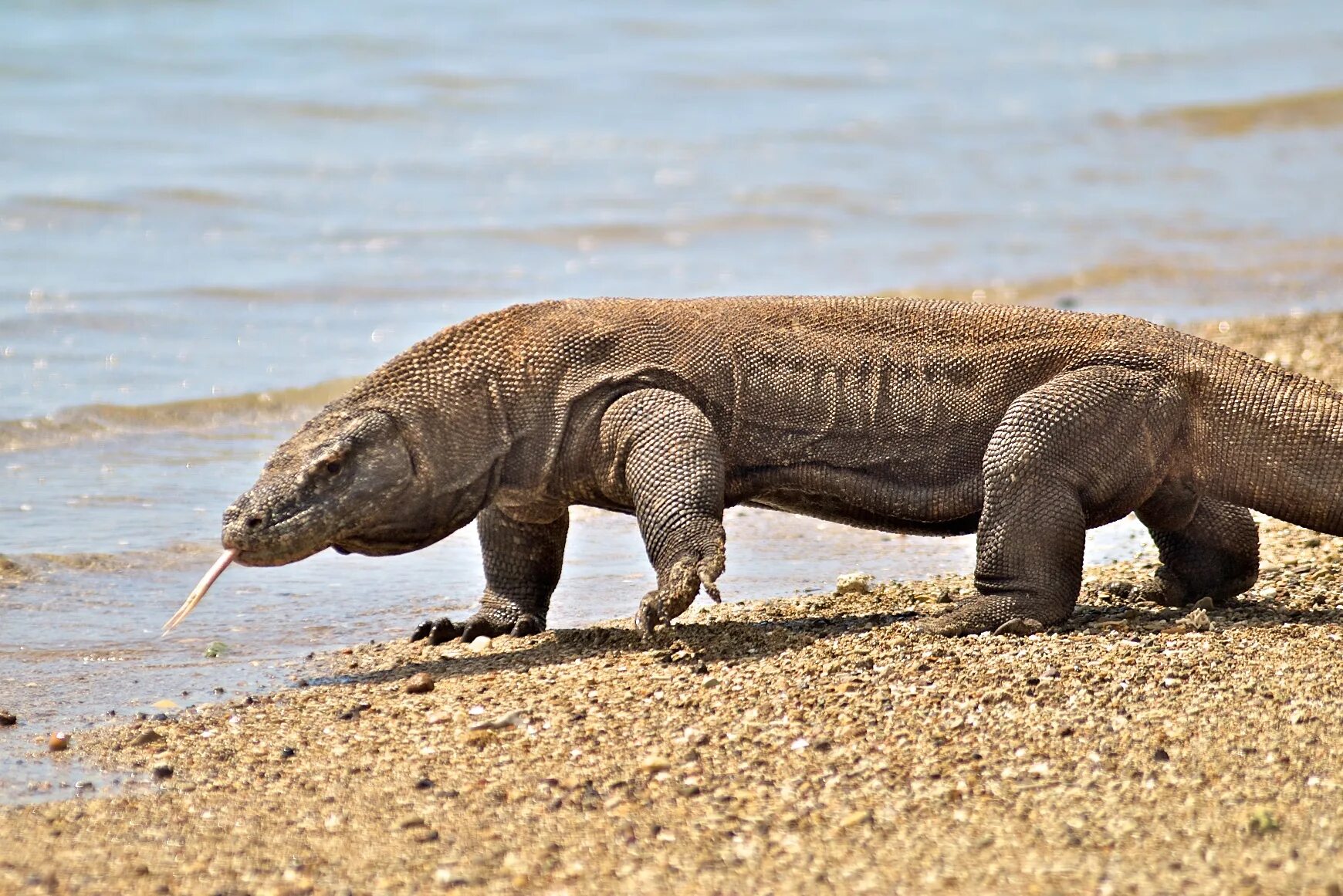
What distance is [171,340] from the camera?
1775 centimetres

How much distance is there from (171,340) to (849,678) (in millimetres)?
11731

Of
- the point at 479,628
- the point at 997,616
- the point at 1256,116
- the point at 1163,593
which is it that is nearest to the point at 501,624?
the point at 479,628

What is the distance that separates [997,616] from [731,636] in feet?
4.00

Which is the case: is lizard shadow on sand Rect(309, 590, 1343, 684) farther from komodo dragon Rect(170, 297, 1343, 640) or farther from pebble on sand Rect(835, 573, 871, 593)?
pebble on sand Rect(835, 573, 871, 593)

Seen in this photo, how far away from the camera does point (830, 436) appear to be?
29.0ft

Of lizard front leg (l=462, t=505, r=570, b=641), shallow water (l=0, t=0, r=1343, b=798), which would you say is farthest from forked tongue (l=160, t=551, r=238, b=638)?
lizard front leg (l=462, t=505, r=570, b=641)

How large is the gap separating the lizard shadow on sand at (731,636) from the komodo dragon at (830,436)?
0.34 meters

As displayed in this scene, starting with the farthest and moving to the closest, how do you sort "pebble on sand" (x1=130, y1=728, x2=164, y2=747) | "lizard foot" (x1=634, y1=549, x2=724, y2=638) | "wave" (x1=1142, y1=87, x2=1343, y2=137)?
"wave" (x1=1142, y1=87, x2=1343, y2=137) < "lizard foot" (x1=634, y1=549, x2=724, y2=638) < "pebble on sand" (x1=130, y1=728, x2=164, y2=747)

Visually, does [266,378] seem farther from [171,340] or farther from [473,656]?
[473,656]

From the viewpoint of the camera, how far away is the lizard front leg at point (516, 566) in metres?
9.54

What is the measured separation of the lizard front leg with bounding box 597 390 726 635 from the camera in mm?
8109

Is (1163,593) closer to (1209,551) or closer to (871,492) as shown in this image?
(1209,551)

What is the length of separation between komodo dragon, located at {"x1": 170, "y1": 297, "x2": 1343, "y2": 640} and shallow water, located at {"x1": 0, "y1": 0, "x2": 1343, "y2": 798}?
1.25 meters

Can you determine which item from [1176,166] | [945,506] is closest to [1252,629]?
[945,506]
